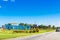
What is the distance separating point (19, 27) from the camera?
71875 millimetres

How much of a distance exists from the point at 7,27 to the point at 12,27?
2006 millimetres

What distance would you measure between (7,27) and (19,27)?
5160 mm

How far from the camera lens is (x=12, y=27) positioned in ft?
230

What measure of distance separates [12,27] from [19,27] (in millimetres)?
3231

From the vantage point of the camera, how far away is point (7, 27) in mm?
69688
